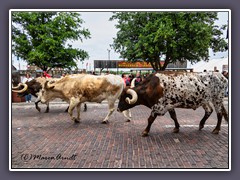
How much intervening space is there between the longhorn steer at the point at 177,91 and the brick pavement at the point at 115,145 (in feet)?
2.49

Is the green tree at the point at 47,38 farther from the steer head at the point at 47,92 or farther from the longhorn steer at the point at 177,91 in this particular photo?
the steer head at the point at 47,92

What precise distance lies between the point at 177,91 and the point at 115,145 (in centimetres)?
196

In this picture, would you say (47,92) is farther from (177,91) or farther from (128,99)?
(177,91)

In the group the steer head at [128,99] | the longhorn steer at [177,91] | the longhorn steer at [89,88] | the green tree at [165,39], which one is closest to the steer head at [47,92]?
the longhorn steer at [89,88]

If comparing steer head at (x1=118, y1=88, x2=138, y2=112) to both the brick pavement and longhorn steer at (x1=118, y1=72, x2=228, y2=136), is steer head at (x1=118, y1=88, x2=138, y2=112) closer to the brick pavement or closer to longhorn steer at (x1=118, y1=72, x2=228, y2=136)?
longhorn steer at (x1=118, y1=72, x2=228, y2=136)

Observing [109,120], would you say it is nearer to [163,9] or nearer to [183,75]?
[183,75]

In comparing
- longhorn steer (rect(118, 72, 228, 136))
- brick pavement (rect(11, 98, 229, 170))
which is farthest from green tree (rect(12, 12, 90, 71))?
longhorn steer (rect(118, 72, 228, 136))

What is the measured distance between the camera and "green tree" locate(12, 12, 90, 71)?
13.8ft

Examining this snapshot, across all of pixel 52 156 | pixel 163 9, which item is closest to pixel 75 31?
pixel 163 9

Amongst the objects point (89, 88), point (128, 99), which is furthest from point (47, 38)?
point (89, 88)

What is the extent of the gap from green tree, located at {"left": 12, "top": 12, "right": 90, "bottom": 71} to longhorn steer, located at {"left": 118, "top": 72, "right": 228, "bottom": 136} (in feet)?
6.09

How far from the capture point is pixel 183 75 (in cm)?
607

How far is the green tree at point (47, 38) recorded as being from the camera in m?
4.19

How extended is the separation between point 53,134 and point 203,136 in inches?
154
